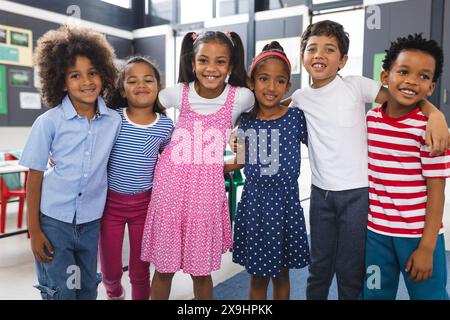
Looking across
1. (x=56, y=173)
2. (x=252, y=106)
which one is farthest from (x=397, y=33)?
(x=56, y=173)

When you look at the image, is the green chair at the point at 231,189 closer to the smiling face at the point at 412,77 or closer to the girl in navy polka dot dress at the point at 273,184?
the girl in navy polka dot dress at the point at 273,184

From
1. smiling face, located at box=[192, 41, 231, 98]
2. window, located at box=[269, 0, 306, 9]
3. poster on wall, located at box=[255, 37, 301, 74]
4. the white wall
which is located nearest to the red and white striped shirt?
smiling face, located at box=[192, 41, 231, 98]

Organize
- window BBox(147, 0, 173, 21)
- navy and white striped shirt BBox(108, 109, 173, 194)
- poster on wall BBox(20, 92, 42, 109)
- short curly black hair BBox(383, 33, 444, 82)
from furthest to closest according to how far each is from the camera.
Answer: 1. window BBox(147, 0, 173, 21)
2. poster on wall BBox(20, 92, 42, 109)
3. navy and white striped shirt BBox(108, 109, 173, 194)
4. short curly black hair BBox(383, 33, 444, 82)

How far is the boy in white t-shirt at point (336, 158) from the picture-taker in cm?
136

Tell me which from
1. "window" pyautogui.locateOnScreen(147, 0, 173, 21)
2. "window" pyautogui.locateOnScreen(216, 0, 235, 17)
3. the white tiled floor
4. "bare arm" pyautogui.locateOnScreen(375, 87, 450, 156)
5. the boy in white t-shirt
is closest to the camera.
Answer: "bare arm" pyautogui.locateOnScreen(375, 87, 450, 156)

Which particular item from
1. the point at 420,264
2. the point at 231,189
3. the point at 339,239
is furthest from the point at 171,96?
the point at 231,189

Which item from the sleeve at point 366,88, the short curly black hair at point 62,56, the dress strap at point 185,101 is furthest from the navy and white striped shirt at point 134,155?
the sleeve at point 366,88

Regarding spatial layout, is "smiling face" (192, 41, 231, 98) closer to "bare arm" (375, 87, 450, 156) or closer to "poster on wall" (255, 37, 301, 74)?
"bare arm" (375, 87, 450, 156)

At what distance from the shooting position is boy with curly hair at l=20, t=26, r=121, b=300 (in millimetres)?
1285

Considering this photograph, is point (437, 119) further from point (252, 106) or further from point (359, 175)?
point (252, 106)

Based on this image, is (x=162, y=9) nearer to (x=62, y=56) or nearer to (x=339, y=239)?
(x=62, y=56)

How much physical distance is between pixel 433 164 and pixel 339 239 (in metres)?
0.42

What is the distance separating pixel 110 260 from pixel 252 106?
0.86 metres

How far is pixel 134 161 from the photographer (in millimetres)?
1475
